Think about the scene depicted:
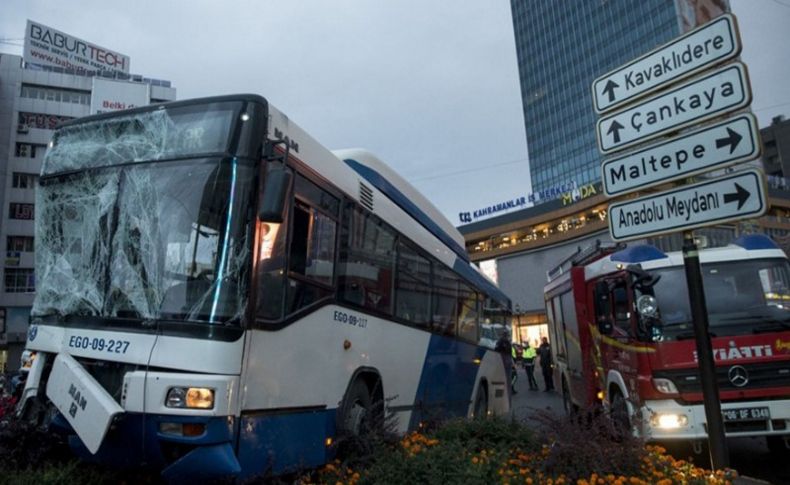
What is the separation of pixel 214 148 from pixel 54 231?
189 cm

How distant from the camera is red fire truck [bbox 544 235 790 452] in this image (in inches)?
264

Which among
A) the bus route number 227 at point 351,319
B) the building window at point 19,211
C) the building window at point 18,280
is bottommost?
the bus route number 227 at point 351,319

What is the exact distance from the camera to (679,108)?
425cm

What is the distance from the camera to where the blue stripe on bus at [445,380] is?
25.3 ft

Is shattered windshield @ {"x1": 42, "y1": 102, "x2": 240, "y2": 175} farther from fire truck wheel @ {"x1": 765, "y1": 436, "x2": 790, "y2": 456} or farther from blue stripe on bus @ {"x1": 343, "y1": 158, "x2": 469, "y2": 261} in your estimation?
fire truck wheel @ {"x1": 765, "y1": 436, "x2": 790, "y2": 456}

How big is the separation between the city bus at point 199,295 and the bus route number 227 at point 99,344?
14 millimetres

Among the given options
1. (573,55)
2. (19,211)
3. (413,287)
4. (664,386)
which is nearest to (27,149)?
(19,211)

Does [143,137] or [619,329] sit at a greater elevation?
[143,137]

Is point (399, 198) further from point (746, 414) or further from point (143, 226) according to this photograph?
point (746, 414)

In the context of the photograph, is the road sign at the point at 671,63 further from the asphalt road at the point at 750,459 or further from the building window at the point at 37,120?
the building window at the point at 37,120

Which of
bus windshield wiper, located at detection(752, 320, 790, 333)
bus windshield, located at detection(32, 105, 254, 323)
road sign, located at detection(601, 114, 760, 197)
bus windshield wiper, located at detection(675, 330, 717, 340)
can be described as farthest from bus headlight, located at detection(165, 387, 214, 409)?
bus windshield wiper, located at detection(752, 320, 790, 333)

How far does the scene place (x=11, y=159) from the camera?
44.8 m

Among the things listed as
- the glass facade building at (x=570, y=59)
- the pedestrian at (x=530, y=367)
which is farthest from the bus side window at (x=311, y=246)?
the glass facade building at (x=570, y=59)

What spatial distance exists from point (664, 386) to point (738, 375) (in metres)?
0.87
